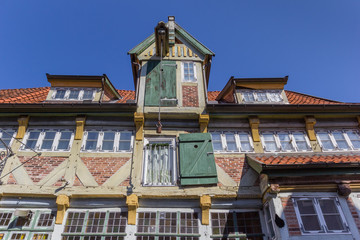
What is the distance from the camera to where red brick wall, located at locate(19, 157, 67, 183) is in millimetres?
7934

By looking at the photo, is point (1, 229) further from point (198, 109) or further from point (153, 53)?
point (153, 53)

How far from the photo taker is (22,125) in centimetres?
898

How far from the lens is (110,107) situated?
9.19 meters

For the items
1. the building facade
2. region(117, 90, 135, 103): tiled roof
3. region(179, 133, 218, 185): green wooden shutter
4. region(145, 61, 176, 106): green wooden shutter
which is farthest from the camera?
region(117, 90, 135, 103): tiled roof

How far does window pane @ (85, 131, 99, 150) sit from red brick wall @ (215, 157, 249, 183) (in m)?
4.22

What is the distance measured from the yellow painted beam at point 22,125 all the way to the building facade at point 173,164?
0.04m

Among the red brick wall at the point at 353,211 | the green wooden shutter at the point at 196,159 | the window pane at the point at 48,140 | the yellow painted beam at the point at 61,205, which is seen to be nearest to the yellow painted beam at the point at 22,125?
the window pane at the point at 48,140

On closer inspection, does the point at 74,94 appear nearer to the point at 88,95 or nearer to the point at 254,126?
the point at 88,95

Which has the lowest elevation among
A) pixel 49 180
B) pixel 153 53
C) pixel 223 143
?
pixel 49 180

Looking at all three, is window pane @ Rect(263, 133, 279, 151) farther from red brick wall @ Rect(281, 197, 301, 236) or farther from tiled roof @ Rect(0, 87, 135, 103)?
tiled roof @ Rect(0, 87, 135, 103)

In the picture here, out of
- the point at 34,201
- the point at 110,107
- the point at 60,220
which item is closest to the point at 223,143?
the point at 110,107

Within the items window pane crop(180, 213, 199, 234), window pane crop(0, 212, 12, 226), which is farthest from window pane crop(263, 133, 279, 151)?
window pane crop(0, 212, 12, 226)

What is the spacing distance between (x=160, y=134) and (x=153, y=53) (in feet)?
13.7

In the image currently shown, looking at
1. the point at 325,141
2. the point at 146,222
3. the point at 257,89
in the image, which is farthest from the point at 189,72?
the point at 146,222
